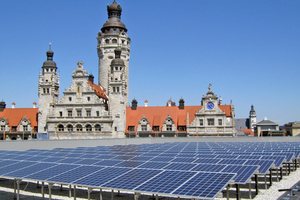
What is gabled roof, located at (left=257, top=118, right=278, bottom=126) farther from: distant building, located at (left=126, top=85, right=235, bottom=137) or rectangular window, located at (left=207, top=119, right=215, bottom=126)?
rectangular window, located at (left=207, top=119, right=215, bottom=126)

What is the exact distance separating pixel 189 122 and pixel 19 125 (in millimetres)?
32584

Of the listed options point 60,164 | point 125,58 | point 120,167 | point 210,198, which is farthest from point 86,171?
point 125,58

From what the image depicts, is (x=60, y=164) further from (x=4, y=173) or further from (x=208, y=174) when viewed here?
(x=208, y=174)

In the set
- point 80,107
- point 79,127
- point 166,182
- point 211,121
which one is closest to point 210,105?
point 211,121

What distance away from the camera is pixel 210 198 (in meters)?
12.4

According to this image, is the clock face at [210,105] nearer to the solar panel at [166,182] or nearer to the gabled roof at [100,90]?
the gabled roof at [100,90]

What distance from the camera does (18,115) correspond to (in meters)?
65.2

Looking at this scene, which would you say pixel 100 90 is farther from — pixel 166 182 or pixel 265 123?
pixel 166 182

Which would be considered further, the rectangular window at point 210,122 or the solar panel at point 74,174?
the rectangular window at point 210,122

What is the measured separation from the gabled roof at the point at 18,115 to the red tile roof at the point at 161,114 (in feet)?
60.9

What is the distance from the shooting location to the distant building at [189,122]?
58594mm

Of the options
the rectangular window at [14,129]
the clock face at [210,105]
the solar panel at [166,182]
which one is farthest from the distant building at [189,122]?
the solar panel at [166,182]

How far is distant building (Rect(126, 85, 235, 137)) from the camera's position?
58594 millimetres

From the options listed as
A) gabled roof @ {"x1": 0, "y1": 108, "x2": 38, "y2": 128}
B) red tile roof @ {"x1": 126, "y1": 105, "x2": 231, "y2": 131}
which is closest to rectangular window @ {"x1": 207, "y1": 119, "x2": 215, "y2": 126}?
red tile roof @ {"x1": 126, "y1": 105, "x2": 231, "y2": 131}
